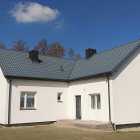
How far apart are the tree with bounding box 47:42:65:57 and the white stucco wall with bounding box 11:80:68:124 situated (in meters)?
28.8

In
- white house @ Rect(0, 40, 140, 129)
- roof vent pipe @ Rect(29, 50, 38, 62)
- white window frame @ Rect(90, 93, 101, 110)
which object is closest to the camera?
white house @ Rect(0, 40, 140, 129)

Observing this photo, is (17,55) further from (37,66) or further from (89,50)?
(89,50)

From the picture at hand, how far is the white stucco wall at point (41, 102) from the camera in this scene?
771 inches

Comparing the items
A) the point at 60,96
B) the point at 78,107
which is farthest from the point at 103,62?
the point at 60,96

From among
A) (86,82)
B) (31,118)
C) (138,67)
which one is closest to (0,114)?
(31,118)

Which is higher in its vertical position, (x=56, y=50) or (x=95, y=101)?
(x=56, y=50)

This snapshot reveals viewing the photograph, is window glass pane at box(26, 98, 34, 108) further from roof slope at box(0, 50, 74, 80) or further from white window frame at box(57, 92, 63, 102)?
white window frame at box(57, 92, 63, 102)

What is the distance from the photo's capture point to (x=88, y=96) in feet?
66.8

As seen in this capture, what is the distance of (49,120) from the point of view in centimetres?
2123

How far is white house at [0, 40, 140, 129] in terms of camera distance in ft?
60.8

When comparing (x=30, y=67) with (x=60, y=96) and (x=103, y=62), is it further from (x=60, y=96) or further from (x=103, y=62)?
(x=103, y=62)

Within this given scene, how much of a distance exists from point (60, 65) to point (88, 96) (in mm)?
5769

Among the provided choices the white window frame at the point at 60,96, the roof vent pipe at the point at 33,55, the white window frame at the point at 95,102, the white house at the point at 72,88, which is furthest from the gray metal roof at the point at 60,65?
the white window frame at the point at 95,102

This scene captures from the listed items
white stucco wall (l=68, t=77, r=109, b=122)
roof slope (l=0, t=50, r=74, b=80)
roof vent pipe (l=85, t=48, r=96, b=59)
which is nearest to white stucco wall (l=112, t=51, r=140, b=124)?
white stucco wall (l=68, t=77, r=109, b=122)
